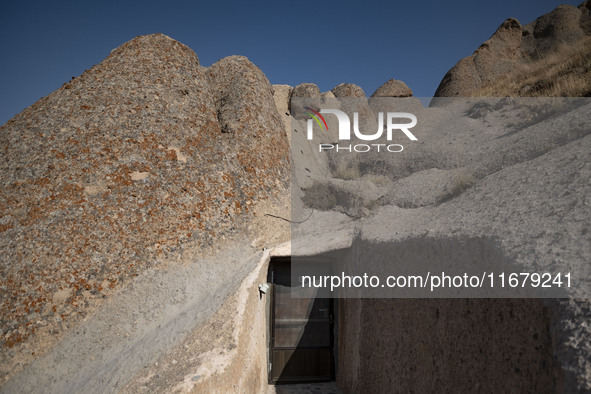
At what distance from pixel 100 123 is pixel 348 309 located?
4732mm

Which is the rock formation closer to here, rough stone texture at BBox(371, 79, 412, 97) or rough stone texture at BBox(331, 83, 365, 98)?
rough stone texture at BBox(331, 83, 365, 98)

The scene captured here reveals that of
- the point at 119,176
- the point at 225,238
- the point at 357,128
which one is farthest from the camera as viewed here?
the point at 357,128

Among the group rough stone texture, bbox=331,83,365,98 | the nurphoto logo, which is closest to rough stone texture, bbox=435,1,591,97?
rough stone texture, bbox=331,83,365,98

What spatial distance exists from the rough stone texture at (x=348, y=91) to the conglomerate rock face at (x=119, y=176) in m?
7.09

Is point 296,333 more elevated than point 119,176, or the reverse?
point 119,176

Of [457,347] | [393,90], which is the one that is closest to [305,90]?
[393,90]

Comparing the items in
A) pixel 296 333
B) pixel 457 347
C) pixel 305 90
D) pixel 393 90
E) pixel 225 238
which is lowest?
pixel 296 333

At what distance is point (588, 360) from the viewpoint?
6.19ft

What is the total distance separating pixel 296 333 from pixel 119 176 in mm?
3882

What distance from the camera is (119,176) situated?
525cm

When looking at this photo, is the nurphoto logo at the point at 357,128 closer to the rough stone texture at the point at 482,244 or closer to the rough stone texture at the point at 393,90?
the rough stone texture at the point at 393,90

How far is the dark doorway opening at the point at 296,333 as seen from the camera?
21.5 ft

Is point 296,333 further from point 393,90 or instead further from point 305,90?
point 393,90

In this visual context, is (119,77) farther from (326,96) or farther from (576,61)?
(576,61)
